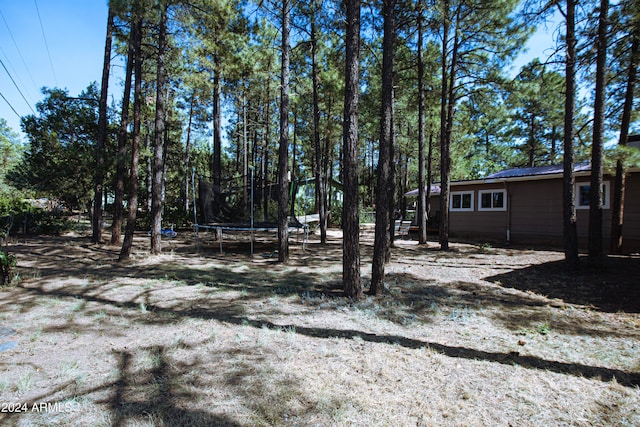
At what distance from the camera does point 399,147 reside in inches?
872

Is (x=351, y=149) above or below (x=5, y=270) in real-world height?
above

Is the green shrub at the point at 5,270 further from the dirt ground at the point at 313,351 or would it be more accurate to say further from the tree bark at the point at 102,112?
the tree bark at the point at 102,112

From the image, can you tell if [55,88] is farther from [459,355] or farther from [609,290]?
[609,290]

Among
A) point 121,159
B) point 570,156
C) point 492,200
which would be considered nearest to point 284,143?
point 121,159

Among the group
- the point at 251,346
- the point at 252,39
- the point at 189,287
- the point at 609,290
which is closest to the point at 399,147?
the point at 252,39

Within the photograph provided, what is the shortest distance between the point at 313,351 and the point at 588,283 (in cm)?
594

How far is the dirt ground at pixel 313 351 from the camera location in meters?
2.14

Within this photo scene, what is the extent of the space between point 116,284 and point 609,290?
863cm

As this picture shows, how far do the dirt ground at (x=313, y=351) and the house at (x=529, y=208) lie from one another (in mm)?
5041

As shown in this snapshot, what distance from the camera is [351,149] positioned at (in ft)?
15.7

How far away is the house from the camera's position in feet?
32.0

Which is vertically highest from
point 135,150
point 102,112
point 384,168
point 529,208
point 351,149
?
point 102,112

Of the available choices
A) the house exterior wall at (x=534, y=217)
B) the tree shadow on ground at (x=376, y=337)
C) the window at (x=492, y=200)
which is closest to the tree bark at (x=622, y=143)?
the house exterior wall at (x=534, y=217)

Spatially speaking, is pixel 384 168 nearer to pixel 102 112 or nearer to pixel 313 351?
pixel 313 351
